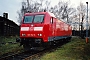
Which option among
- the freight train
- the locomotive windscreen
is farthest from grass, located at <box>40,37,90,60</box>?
the locomotive windscreen

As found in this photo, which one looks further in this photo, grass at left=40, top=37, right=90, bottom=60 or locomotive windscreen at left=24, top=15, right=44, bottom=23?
locomotive windscreen at left=24, top=15, right=44, bottom=23

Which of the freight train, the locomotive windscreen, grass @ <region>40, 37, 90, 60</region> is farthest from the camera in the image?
the locomotive windscreen

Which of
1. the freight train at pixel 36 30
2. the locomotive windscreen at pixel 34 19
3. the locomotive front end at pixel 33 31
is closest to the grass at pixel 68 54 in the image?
the freight train at pixel 36 30

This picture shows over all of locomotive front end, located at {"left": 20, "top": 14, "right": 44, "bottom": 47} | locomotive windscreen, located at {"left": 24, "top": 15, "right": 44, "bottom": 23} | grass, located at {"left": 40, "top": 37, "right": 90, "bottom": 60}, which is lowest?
grass, located at {"left": 40, "top": 37, "right": 90, "bottom": 60}

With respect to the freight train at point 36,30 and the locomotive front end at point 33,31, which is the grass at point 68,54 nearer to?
the freight train at point 36,30

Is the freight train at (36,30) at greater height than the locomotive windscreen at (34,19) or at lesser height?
lesser

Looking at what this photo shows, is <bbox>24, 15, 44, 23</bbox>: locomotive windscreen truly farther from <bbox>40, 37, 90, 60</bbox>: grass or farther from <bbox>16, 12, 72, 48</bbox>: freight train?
<bbox>40, 37, 90, 60</bbox>: grass

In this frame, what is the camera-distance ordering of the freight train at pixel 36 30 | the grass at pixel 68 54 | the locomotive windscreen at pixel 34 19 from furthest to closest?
the locomotive windscreen at pixel 34 19 < the freight train at pixel 36 30 < the grass at pixel 68 54

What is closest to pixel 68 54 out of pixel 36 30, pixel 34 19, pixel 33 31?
pixel 36 30

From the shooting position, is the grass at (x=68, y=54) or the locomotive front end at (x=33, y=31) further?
the locomotive front end at (x=33, y=31)

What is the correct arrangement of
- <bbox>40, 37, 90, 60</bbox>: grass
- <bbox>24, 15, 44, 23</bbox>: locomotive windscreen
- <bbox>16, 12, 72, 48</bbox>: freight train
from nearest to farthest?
<bbox>40, 37, 90, 60</bbox>: grass, <bbox>16, 12, 72, 48</bbox>: freight train, <bbox>24, 15, 44, 23</bbox>: locomotive windscreen

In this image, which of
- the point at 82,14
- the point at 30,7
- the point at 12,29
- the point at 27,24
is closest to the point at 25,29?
the point at 27,24

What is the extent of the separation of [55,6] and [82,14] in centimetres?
1007

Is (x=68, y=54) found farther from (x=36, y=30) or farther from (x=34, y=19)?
(x=34, y=19)
